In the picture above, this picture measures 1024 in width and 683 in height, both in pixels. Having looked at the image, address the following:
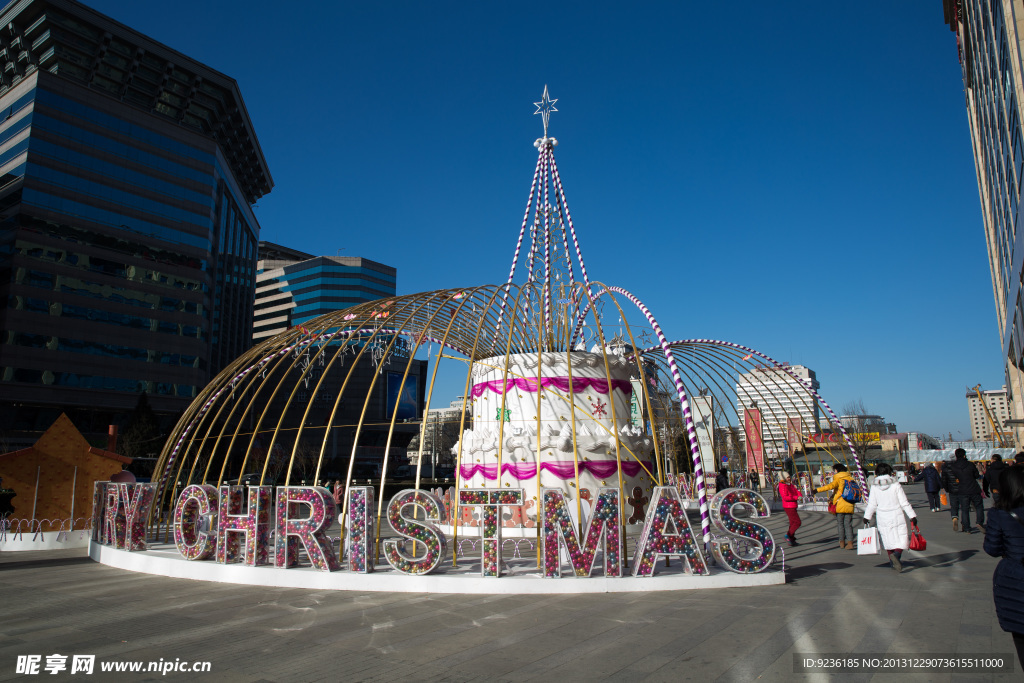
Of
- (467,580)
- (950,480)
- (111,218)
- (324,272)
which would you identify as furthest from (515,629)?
(324,272)

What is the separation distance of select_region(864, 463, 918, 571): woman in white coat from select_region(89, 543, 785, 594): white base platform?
2288 millimetres

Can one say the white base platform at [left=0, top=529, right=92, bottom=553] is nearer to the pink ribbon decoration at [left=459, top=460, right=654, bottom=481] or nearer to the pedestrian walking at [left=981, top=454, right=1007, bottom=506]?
the pink ribbon decoration at [left=459, top=460, right=654, bottom=481]

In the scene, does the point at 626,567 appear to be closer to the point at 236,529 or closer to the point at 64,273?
the point at 236,529

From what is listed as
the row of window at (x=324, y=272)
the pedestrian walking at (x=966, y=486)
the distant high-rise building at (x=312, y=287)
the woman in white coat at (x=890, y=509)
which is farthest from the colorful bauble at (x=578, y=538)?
the row of window at (x=324, y=272)

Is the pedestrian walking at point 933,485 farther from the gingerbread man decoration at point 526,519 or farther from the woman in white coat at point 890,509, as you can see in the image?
the gingerbread man decoration at point 526,519

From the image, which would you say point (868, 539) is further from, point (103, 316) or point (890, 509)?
point (103, 316)

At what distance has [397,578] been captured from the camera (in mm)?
11320

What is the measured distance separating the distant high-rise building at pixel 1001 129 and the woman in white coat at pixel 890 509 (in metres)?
18.1

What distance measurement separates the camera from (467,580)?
1110 cm

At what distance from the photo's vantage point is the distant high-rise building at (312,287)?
129500 mm

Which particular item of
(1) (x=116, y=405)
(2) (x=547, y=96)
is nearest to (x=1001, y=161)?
(2) (x=547, y=96)

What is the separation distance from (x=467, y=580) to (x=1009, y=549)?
8363mm

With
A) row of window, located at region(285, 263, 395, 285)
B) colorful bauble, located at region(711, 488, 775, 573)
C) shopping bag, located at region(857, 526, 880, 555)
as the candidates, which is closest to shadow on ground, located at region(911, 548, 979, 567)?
shopping bag, located at region(857, 526, 880, 555)

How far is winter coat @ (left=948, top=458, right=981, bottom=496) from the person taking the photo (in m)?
16.4
